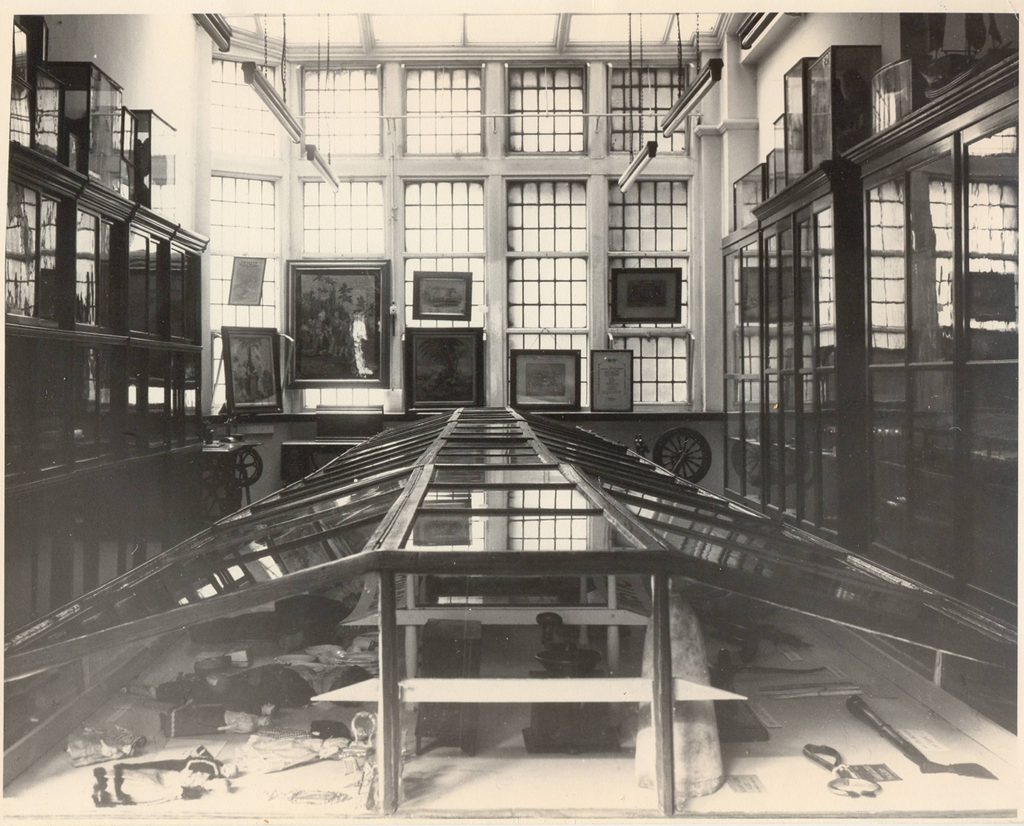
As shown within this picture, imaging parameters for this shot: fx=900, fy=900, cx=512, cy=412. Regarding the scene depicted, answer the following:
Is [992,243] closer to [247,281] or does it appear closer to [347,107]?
[247,281]

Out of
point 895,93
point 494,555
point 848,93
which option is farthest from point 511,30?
point 494,555

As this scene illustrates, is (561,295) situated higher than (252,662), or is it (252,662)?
(561,295)

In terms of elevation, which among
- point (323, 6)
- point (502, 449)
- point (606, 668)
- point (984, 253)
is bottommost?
point (606, 668)

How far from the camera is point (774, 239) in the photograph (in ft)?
25.3

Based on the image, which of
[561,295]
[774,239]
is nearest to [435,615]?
[774,239]

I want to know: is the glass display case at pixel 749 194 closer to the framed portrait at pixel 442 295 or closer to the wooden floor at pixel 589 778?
the framed portrait at pixel 442 295

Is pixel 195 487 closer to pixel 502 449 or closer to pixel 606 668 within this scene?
pixel 502 449

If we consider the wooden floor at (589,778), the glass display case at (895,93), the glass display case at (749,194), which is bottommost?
the wooden floor at (589,778)

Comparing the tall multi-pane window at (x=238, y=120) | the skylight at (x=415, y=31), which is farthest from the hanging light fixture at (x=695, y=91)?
the tall multi-pane window at (x=238, y=120)

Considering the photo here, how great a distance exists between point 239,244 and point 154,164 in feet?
12.2

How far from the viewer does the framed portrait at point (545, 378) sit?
36.6 feet

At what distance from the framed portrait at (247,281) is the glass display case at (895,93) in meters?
7.24

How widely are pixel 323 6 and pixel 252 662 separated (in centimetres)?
195

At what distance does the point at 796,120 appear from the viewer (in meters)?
7.03
